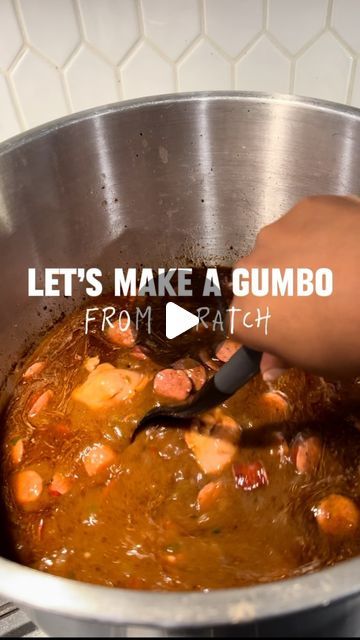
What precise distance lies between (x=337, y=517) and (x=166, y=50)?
866 millimetres

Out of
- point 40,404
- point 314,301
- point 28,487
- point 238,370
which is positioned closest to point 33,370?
point 40,404

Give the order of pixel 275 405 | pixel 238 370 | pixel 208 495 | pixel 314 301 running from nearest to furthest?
pixel 314 301 < pixel 238 370 < pixel 208 495 < pixel 275 405

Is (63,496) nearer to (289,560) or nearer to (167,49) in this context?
(289,560)

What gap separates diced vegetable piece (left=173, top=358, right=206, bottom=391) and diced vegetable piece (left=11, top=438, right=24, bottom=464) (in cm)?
28

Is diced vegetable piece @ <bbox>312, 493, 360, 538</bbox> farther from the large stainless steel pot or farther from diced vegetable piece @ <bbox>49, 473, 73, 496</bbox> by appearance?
the large stainless steel pot

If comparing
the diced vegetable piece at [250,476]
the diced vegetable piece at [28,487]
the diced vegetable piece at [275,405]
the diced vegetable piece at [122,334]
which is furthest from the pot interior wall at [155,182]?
the diced vegetable piece at [250,476]

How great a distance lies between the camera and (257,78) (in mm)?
1153

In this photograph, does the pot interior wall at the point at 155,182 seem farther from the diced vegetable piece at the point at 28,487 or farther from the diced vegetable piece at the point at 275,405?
the diced vegetable piece at the point at 275,405

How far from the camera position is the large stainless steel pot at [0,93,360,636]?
3.27 ft

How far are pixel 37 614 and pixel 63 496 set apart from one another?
0.33 m

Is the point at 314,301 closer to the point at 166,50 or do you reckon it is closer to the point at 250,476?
the point at 250,476

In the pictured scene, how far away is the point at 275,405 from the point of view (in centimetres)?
96

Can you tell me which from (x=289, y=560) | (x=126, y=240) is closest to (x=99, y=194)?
(x=126, y=240)

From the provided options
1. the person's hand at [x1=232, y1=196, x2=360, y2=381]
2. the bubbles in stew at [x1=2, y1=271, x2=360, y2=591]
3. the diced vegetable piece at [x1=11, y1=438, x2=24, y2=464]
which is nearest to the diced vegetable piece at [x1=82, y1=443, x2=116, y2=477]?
the bubbles in stew at [x1=2, y1=271, x2=360, y2=591]
